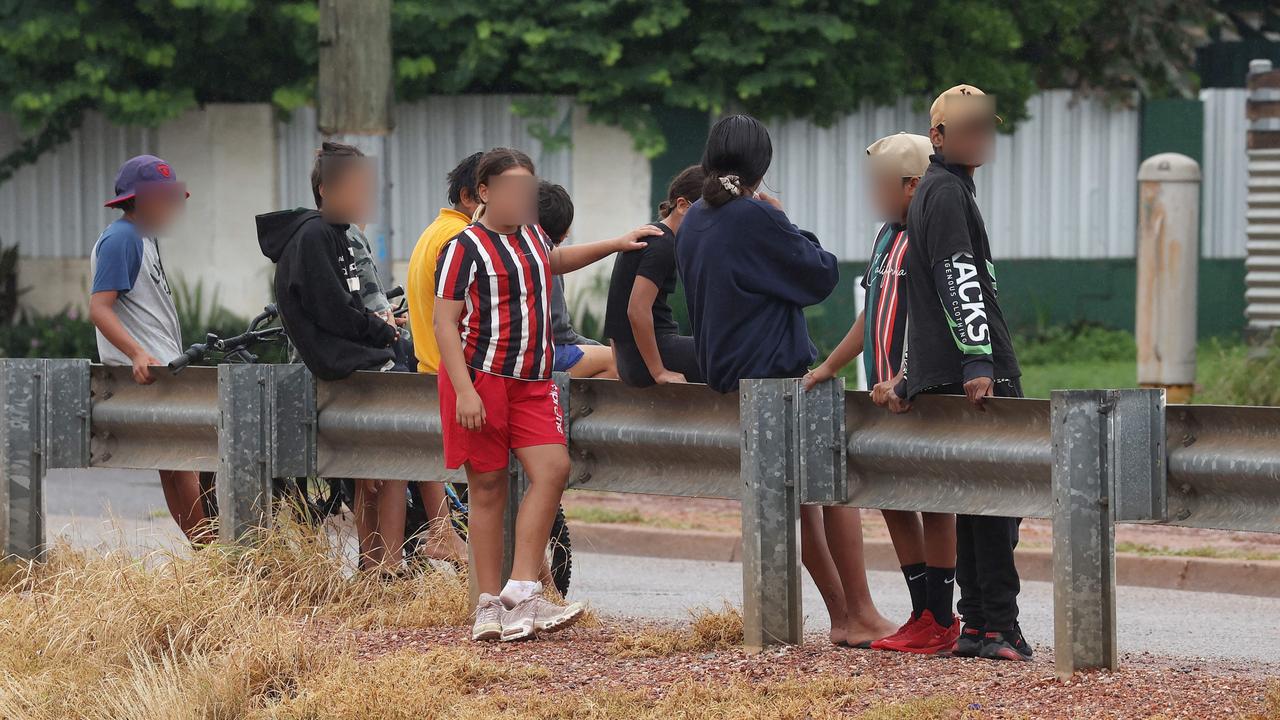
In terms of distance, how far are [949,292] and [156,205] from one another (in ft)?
11.9

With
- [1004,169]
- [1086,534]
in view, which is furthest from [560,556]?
[1004,169]

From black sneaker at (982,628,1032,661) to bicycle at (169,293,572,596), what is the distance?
188 cm

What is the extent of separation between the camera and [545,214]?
749 centimetres

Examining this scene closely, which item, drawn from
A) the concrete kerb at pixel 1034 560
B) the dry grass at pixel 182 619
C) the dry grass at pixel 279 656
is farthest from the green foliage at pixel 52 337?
the dry grass at pixel 279 656

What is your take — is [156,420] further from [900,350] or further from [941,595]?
[941,595]

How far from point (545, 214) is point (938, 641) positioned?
2521 mm

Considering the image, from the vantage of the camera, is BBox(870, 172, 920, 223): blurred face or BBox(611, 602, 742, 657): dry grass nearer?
BBox(611, 602, 742, 657): dry grass

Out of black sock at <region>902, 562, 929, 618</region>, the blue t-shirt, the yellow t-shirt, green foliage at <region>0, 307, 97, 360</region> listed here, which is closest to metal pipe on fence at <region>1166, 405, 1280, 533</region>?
black sock at <region>902, 562, 929, 618</region>

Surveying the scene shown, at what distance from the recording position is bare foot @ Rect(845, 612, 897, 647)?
6176mm

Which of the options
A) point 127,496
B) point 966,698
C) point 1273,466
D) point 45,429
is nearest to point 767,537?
point 966,698

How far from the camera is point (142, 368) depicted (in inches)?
290

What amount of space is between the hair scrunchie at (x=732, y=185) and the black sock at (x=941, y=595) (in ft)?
4.57

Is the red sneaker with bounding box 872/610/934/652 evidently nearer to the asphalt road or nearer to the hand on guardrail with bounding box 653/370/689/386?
the asphalt road

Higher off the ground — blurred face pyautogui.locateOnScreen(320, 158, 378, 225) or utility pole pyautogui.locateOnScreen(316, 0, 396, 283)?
utility pole pyautogui.locateOnScreen(316, 0, 396, 283)
